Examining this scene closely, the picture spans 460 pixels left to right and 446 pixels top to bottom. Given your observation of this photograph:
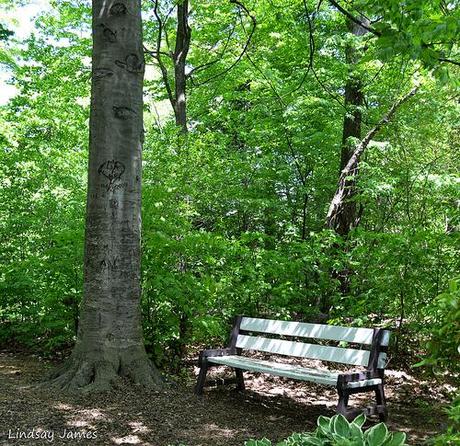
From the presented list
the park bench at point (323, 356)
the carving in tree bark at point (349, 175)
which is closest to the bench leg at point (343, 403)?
the park bench at point (323, 356)

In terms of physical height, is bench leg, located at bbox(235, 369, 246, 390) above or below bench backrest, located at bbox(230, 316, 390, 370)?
below

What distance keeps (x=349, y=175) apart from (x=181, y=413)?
6009 millimetres

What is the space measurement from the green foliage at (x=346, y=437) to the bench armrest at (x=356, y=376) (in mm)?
2040

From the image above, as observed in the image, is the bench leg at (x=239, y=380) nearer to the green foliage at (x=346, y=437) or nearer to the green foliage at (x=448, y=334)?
the green foliage at (x=346, y=437)

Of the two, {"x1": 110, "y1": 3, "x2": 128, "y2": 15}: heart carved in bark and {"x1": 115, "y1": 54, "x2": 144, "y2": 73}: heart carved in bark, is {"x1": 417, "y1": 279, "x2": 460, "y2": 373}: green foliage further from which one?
{"x1": 110, "y1": 3, "x2": 128, "y2": 15}: heart carved in bark

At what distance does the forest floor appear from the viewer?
3855mm

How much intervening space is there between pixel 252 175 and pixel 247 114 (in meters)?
1.89

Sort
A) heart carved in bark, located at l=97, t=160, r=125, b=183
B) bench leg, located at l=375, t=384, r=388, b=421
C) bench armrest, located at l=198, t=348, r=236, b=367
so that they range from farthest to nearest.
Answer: bench armrest, located at l=198, t=348, r=236, b=367 < heart carved in bark, located at l=97, t=160, r=125, b=183 < bench leg, located at l=375, t=384, r=388, b=421

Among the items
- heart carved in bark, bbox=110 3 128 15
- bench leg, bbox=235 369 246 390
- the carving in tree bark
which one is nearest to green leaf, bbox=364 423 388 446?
bench leg, bbox=235 369 246 390

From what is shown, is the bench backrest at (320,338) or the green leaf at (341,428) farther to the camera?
the bench backrest at (320,338)

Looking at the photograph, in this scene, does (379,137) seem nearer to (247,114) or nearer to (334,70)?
(334,70)

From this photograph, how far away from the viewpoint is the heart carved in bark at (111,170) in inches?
200

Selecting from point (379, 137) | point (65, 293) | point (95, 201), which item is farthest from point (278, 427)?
point (379, 137)

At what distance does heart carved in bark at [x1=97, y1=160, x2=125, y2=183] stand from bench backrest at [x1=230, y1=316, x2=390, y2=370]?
7.20 ft
